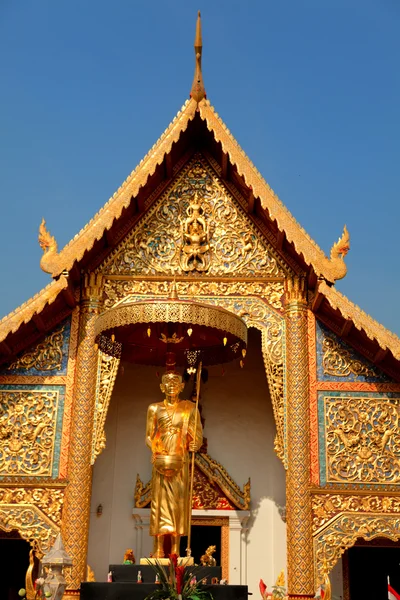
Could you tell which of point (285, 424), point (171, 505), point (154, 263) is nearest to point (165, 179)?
point (154, 263)

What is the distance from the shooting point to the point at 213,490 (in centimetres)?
996

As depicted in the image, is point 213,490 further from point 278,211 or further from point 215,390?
point 278,211

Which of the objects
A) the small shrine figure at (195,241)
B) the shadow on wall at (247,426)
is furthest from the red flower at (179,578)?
the small shrine figure at (195,241)

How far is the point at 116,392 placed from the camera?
10406 millimetres

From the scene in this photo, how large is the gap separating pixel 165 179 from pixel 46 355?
7.72ft

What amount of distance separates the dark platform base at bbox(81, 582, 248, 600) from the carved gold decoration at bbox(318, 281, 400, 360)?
2930mm

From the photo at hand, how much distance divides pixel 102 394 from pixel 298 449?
205 centimetres

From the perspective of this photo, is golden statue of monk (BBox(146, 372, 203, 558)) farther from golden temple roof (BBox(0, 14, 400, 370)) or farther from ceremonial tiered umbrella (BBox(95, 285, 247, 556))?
golden temple roof (BBox(0, 14, 400, 370))

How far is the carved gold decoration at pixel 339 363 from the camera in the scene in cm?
918

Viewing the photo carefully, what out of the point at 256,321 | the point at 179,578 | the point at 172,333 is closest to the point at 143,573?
the point at 179,578

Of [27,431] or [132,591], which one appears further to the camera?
[27,431]

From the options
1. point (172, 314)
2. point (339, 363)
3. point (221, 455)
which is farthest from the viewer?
point (221, 455)

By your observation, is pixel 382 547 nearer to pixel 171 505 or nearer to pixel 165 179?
pixel 171 505

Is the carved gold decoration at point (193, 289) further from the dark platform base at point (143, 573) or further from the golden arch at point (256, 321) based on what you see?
the dark platform base at point (143, 573)
